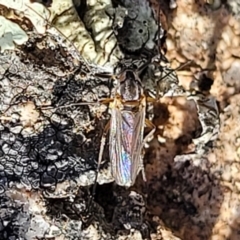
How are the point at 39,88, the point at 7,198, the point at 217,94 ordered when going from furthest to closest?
the point at 217,94 → the point at 39,88 → the point at 7,198

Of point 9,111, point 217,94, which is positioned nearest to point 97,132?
point 9,111

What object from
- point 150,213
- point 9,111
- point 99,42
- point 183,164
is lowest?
point 150,213

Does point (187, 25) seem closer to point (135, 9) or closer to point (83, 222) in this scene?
point (135, 9)

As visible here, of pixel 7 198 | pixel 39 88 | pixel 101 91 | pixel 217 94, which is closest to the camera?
pixel 7 198

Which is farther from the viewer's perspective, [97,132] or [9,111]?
[97,132]

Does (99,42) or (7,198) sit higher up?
(99,42)

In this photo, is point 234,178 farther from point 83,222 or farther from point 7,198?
point 7,198

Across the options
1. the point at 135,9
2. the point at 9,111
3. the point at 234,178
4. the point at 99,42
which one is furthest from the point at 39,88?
the point at 234,178
